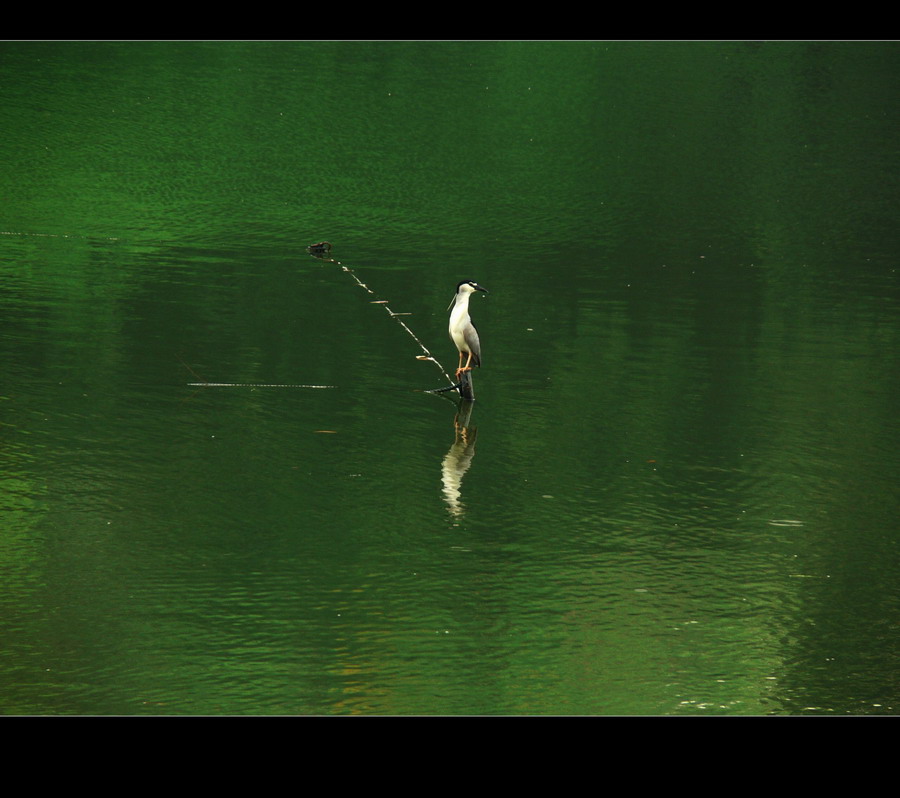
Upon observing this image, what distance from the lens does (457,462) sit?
25.2 feet

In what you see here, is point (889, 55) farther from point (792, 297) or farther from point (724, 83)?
point (792, 297)

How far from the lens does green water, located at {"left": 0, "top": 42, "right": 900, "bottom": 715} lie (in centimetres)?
524

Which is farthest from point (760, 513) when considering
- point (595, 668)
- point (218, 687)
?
point (218, 687)

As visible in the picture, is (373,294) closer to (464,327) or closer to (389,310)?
(389,310)

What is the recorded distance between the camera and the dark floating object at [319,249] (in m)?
15.0

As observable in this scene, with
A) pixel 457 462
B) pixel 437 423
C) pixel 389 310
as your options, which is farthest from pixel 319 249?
pixel 457 462

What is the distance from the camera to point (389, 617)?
556cm

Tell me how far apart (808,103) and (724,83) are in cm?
149

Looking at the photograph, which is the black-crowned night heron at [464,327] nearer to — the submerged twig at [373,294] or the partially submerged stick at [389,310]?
the partially submerged stick at [389,310]

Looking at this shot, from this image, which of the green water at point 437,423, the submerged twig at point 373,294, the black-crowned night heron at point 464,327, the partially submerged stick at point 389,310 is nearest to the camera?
the green water at point 437,423

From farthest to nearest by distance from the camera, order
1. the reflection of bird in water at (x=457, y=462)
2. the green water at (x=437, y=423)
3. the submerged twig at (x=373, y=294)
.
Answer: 1. the submerged twig at (x=373, y=294)
2. the reflection of bird in water at (x=457, y=462)
3. the green water at (x=437, y=423)

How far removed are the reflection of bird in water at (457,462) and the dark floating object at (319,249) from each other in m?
6.70

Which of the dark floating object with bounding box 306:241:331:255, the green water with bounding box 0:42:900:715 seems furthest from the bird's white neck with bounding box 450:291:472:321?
the dark floating object with bounding box 306:241:331:255

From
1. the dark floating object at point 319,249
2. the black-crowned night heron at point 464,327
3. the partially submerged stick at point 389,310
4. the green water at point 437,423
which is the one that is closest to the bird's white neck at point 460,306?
the black-crowned night heron at point 464,327
